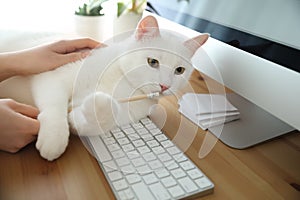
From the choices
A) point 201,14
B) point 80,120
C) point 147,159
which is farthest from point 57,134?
point 201,14

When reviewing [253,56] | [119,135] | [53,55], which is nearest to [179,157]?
[119,135]

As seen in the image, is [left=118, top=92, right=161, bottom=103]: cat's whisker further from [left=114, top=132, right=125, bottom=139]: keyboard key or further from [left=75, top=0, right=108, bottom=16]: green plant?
[left=75, top=0, right=108, bottom=16]: green plant

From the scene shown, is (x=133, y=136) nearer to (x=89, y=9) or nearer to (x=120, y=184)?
(x=120, y=184)

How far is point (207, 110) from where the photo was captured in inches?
25.2

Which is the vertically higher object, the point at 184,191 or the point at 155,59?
the point at 155,59

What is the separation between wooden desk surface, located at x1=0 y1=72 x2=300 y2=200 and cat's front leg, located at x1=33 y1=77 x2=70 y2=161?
1.0 inches

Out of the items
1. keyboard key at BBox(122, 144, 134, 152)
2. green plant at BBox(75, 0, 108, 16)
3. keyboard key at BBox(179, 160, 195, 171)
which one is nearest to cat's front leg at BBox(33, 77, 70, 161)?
keyboard key at BBox(122, 144, 134, 152)

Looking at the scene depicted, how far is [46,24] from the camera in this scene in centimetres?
106

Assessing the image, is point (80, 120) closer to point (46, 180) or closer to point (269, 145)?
point (46, 180)

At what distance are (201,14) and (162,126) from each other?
28 cm

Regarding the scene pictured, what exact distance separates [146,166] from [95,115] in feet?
0.40

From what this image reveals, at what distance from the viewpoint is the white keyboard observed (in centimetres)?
41

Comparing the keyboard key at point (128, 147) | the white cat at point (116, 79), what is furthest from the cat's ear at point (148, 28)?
the keyboard key at point (128, 147)

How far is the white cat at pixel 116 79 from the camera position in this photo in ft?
1.71
